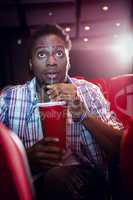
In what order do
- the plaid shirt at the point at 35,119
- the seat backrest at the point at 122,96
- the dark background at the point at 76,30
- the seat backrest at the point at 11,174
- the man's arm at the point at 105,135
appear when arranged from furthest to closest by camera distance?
the dark background at the point at 76,30 → the seat backrest at the point at 122,96 → the plaid shirt at the point at 35,119 → the man's arm at the point at 105,135 → the seat backrest at the point at 11,174

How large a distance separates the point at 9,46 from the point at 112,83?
8099 mm

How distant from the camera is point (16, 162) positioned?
0.62m

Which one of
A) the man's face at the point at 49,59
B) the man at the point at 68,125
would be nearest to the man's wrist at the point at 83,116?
the man at the point at 68,125

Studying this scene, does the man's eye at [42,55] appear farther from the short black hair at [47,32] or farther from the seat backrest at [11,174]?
the seat backrest at [11,174]

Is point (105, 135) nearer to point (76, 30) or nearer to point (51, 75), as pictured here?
point (51, 75)

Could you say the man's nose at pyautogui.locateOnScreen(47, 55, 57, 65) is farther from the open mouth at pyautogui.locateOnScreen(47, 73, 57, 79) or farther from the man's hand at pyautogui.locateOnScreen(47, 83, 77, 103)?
the man's hand at pyautogui.locateOnScreen(47, 83, 77, 103)

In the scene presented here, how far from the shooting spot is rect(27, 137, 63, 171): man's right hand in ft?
3.52

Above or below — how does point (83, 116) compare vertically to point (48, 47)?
below

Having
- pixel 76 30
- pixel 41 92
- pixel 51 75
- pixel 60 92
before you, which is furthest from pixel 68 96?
pixel 76 30

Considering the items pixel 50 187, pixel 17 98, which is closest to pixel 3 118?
pixel 17 98

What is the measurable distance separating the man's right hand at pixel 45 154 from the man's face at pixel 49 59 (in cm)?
44

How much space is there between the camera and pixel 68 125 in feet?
4.97

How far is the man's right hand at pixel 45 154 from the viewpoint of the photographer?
1074 millimetres

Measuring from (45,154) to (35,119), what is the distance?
406mm
